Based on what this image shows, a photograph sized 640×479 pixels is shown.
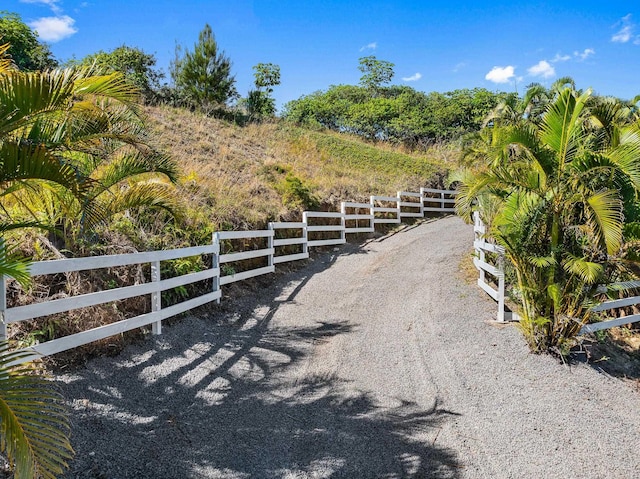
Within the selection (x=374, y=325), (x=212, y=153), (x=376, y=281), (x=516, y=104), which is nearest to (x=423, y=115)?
(x=516, y=104)

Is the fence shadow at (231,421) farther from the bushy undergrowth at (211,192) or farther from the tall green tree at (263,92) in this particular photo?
the tall green tree at (263,92)

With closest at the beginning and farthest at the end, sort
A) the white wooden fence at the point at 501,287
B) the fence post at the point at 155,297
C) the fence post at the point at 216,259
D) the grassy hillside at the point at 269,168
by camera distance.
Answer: the fence post at the point at 155,297 < the white wooden fence at the point at 501,287 < the fence post at the point at 216,259 < the grassy hillside at the point at 269,168

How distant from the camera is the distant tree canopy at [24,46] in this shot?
20.5 m

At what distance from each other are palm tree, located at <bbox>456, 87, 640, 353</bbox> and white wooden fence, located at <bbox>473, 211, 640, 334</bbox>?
59 centimetres

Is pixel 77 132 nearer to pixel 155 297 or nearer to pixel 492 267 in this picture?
pixel 155 297

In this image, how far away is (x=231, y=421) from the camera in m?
4.63

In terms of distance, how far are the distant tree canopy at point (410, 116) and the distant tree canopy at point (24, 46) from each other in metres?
17.2

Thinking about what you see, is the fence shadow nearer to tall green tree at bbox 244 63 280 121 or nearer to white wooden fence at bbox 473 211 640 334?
white wooden fence at bbox 473 211 640 334

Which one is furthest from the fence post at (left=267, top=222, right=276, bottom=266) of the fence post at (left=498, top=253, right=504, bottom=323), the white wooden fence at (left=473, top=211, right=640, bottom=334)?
the fence post at (left=498, top=253, right=504, bottom=323)

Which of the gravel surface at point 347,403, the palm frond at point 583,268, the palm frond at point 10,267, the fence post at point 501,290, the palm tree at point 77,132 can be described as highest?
the palm tree at point 77,132

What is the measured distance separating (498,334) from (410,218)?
1261 centimetres

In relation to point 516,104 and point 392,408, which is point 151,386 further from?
point 516,104

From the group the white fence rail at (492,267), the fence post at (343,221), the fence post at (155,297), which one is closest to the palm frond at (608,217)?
the white fence rail at (492,267)

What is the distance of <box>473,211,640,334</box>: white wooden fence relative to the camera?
7.48 metres
